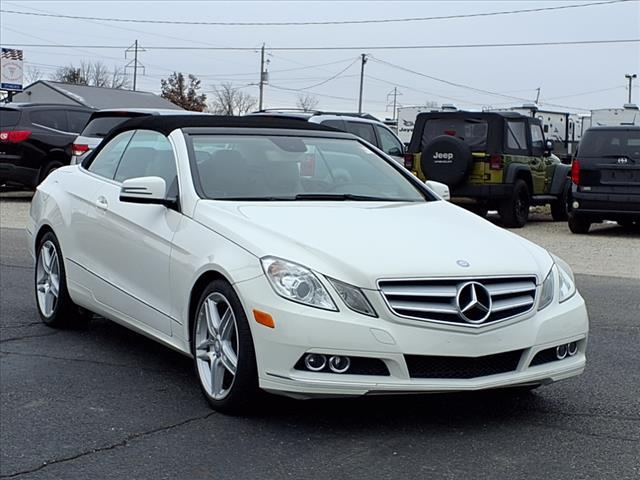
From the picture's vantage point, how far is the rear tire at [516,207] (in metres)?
16.7

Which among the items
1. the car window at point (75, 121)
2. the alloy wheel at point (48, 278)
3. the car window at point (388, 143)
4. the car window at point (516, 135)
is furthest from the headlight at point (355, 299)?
the car window at point (75, 121)

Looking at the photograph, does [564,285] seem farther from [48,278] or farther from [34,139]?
[34,139]

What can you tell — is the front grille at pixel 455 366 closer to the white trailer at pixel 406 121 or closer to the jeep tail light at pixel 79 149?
the jeep tail light at pixel 79 149

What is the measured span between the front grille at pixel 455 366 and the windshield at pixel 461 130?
12.1 m

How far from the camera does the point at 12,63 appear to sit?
113 feet

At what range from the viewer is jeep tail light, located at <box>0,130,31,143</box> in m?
18.9

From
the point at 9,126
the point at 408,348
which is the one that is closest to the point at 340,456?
the point at 408,348

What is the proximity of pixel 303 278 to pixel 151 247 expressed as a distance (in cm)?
142

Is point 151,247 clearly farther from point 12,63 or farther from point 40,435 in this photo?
point 12,63

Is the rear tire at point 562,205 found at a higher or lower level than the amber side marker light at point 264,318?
lower

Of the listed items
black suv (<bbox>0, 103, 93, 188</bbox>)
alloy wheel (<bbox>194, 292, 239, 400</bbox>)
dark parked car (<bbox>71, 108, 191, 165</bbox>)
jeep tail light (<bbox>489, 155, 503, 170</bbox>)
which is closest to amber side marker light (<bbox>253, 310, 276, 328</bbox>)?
alloy wheel (<bbox>194, 292, 239, 400</bbox>)

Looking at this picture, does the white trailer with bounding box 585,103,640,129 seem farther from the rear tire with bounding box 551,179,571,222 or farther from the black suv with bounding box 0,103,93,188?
the black suv with bounding box 0,103,93,188

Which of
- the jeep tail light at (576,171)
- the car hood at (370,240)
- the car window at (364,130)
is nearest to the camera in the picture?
the car hood at (370,240)

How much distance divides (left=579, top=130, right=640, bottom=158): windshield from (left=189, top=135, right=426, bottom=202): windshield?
9911 millimetres
